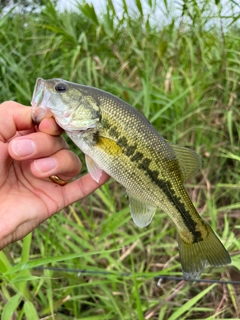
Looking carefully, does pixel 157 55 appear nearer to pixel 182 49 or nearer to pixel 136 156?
pixel 182 49

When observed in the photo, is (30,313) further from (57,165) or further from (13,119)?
(13,119)

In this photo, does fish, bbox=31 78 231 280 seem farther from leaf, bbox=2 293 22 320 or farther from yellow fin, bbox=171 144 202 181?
leaf, bbox=2 293 22 320

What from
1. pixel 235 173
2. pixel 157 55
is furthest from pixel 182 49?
pixel 235 173

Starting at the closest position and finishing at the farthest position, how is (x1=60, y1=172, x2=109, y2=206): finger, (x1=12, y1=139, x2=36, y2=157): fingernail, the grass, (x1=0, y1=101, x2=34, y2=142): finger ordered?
(x1=12, y1=139, x2=36, y2=157): fingernail < (x1=0, y1=101, x2=34, y2=142): finger < (x1=60, y1=172, x2=109, y2=206): finger < the grass

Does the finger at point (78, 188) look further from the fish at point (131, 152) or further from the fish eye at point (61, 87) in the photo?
the fish eye at point (61, 87)

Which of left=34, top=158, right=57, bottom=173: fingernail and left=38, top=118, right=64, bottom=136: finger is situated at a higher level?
left=38, top=118, right=64, bottom=136: finger

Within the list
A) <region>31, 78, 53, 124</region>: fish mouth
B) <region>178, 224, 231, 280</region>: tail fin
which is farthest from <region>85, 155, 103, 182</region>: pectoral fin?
<region>178, 224, 231, 280</region>: tail fin

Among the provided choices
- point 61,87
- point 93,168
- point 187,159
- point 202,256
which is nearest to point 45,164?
point 93,168

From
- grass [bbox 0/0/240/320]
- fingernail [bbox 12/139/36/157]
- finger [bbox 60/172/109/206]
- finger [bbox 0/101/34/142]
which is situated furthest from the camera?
grass [bbox 0/0/240/320]
